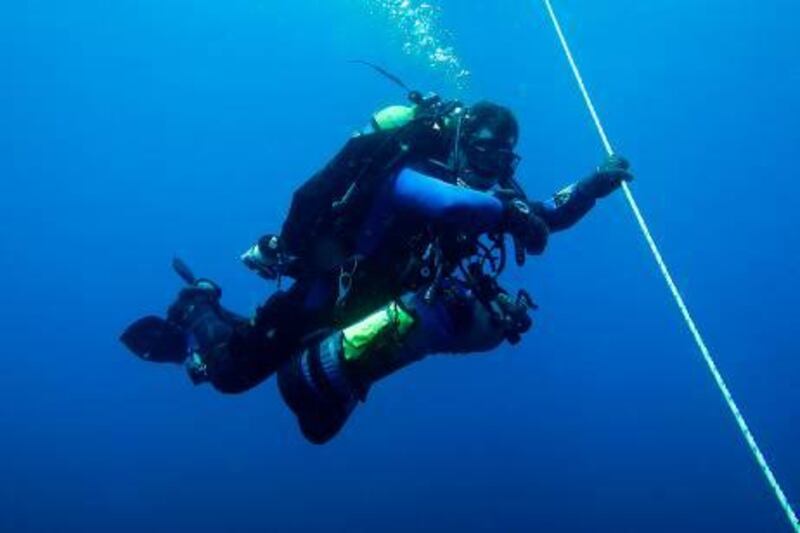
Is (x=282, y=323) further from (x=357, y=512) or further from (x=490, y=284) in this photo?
(x=357, y=512)

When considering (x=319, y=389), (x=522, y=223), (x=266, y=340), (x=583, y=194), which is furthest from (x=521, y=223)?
(x=266, y=340)

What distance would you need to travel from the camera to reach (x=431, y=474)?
4519 centimetres

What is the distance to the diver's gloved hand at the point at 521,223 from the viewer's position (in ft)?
13.5

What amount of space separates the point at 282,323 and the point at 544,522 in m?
41.0

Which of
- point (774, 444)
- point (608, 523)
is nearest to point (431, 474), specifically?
point (608, 523)

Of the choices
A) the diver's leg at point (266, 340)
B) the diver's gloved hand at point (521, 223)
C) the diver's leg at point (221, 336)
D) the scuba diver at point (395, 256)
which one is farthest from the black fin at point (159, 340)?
the diver's gloved hand at point (521, 223)

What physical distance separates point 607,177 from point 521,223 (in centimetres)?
144

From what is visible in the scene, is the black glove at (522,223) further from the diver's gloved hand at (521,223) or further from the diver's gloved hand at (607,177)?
the diver's gloved hand at (607,177)

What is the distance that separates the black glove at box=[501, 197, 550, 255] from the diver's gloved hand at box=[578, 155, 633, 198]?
1228mm

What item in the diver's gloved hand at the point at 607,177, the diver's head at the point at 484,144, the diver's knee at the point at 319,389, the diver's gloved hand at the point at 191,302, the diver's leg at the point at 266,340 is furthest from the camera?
the diver's gloved hand at the point at 191,302

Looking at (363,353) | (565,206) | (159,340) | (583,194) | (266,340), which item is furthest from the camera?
(159,340)

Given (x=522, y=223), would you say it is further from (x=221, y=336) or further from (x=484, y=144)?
(x=221, y=336)

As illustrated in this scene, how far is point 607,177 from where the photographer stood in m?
5.29

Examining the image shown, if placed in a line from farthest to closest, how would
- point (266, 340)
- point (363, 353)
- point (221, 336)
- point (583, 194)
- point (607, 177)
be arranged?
point (221, 336)
point (583, 194)
point (607, 177)
point (266, 340)
point (363, 353)
